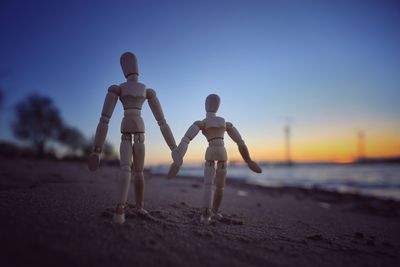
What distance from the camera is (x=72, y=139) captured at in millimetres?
34281

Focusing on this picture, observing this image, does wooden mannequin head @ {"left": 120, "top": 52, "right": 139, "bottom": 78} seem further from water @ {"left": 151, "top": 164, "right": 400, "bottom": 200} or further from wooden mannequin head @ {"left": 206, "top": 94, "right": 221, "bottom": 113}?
water @ {"left": 151, "top": 164, "right": 400, "bottom": 200}

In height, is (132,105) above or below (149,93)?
below

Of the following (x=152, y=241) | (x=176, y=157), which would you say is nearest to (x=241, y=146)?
(x=176, y=157)

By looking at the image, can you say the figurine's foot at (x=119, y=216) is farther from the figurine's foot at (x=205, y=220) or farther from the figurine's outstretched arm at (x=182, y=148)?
the figurine's foot at (x=205, y=220)

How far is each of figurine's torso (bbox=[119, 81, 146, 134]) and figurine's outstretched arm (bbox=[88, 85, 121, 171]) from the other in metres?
0.11

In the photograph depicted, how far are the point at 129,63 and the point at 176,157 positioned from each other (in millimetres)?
1619

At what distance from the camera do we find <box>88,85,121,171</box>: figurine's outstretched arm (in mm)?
3209

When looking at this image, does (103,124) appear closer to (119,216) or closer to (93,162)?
(93,162)

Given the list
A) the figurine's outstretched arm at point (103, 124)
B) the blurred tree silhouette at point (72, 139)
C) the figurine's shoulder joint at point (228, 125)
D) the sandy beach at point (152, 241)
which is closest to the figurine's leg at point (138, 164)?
the sandy beach at point (152, 241)

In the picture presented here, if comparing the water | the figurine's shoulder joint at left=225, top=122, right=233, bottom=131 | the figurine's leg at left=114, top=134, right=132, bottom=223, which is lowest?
the water

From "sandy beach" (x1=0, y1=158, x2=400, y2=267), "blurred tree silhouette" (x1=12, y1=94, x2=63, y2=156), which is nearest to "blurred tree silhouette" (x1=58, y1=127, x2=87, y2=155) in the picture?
"blurred tree silhouette" (x1=12, y1=94, x2=63, y2=156)

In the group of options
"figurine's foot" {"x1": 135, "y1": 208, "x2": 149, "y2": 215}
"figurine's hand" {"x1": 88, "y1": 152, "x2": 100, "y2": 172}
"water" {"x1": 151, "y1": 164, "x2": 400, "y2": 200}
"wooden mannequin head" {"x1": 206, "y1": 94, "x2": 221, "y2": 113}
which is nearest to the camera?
"figurine's hand" {"x1": 88, "y1": 152, "x2": 100, "y2": 172}

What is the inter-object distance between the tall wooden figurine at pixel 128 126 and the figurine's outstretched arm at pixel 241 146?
156 cm

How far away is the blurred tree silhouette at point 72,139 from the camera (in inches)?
1267
